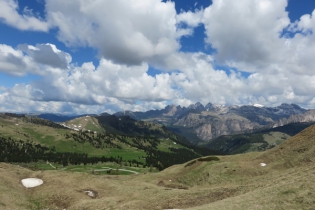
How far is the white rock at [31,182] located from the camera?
213 ft

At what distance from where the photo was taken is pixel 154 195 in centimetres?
5350

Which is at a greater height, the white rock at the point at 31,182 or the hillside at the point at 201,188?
the hillside at the point at 201,188

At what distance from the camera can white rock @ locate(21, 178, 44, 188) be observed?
65.1m

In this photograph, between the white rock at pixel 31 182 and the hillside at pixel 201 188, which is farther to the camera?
the white rock at pixel 31 182

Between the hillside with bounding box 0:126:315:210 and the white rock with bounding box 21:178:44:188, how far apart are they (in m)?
1.55

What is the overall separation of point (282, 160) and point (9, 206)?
71436 millimetres

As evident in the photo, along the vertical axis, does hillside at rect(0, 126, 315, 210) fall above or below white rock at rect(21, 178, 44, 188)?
above

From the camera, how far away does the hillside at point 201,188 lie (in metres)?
36.7

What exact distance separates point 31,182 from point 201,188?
1885 inches

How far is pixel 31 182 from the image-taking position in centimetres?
6644

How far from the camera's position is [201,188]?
66.5 metres

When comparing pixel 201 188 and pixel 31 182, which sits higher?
pixel 201 188

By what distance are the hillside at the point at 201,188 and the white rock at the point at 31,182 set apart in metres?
1.55

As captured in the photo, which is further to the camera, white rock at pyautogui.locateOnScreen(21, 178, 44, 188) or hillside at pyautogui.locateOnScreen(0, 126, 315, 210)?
white rock at pyautogui.locateOnScreen(21, 178, 44, 188)
